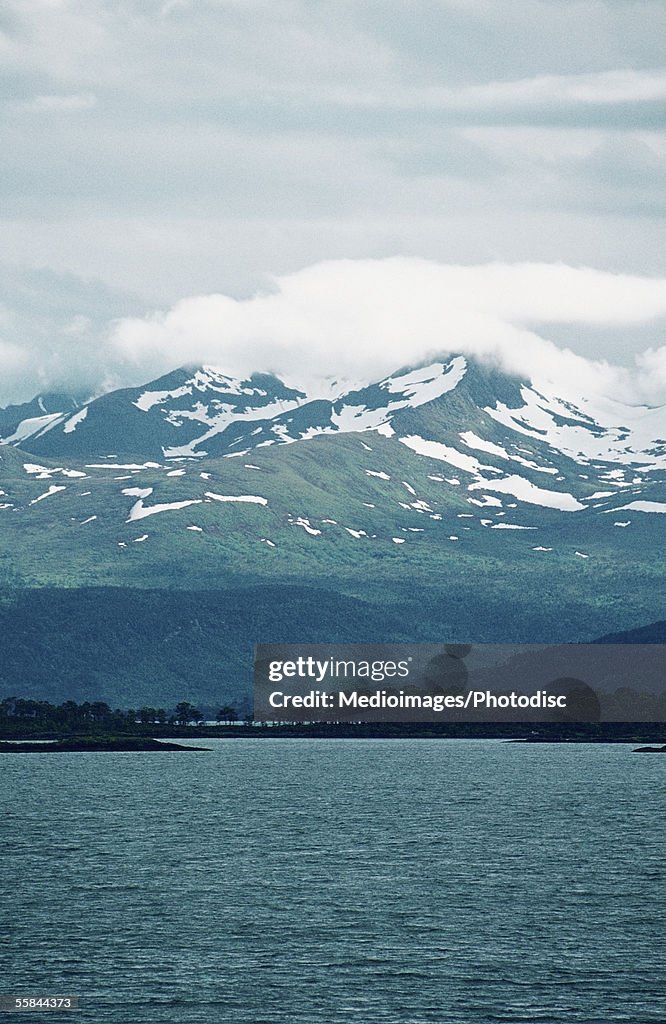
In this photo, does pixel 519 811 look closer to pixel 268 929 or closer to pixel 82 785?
pixel 82 785

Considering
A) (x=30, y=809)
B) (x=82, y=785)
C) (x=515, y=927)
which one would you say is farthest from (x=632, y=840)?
(x=82, y=785)

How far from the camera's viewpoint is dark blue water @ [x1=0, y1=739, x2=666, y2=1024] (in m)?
66.9

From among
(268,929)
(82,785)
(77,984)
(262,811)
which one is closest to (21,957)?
(77,984)

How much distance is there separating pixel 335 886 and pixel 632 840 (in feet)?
122

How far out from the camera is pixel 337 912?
8838 cm

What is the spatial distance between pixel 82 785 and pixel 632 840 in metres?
79.9

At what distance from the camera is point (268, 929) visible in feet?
274

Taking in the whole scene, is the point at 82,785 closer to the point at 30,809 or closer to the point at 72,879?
the point at 30,809

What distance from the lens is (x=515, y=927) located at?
83875 millimetres

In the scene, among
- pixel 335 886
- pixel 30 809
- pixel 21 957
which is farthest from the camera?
pixel 30 809

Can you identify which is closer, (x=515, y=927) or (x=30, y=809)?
(x=515, y=927)

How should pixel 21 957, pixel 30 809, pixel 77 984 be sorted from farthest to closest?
pixel 30 809, pixel 21 957, pixel 77 984

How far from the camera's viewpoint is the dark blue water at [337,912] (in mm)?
66875

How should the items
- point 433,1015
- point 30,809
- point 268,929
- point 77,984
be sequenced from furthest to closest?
point 30,809 → point 268,929 → point 77,984 → point 433,1015
